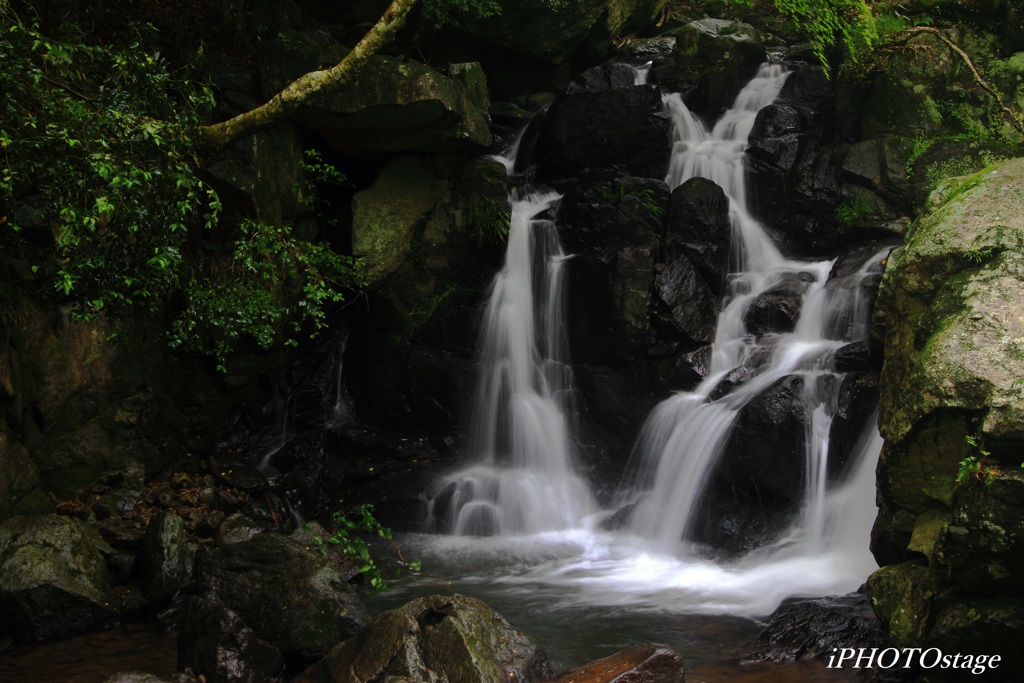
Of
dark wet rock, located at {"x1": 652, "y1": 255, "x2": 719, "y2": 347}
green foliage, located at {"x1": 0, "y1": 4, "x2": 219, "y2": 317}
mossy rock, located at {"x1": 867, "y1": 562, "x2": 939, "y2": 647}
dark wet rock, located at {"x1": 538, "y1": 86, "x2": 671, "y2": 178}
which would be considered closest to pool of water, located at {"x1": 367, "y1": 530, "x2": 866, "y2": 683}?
mossy rock, located at {"x1": 867, "y1": 562, "x2": 939, "y2": 647}

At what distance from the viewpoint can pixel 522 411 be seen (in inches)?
417

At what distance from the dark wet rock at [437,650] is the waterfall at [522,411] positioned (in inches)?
150

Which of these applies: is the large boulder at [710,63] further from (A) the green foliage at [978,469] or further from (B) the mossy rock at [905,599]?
(A) the green foliage at [978,469]

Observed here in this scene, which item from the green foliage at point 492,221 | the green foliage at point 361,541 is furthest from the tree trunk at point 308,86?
the green foliage at point 492,221

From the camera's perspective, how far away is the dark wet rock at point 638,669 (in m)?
4.73

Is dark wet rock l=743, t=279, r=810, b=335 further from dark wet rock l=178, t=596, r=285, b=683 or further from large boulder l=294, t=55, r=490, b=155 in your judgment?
dark wet rock l=178, t=596, r=285, b=683

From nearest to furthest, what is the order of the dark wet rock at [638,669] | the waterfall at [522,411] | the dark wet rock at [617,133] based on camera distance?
the dark wet rock at [638,669], the waterfall at [522,411], the dark wet rock at [617,133]

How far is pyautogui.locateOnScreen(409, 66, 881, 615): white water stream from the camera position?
294 inches

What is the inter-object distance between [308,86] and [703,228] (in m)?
6.01

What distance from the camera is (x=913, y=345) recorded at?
5926mm

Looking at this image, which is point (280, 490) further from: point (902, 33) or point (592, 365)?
point (902, 33)

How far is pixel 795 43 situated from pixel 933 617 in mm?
12334

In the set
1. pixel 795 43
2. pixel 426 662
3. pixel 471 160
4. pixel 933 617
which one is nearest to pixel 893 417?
pixel 933 617

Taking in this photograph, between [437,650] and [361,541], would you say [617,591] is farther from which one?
[437,650]
